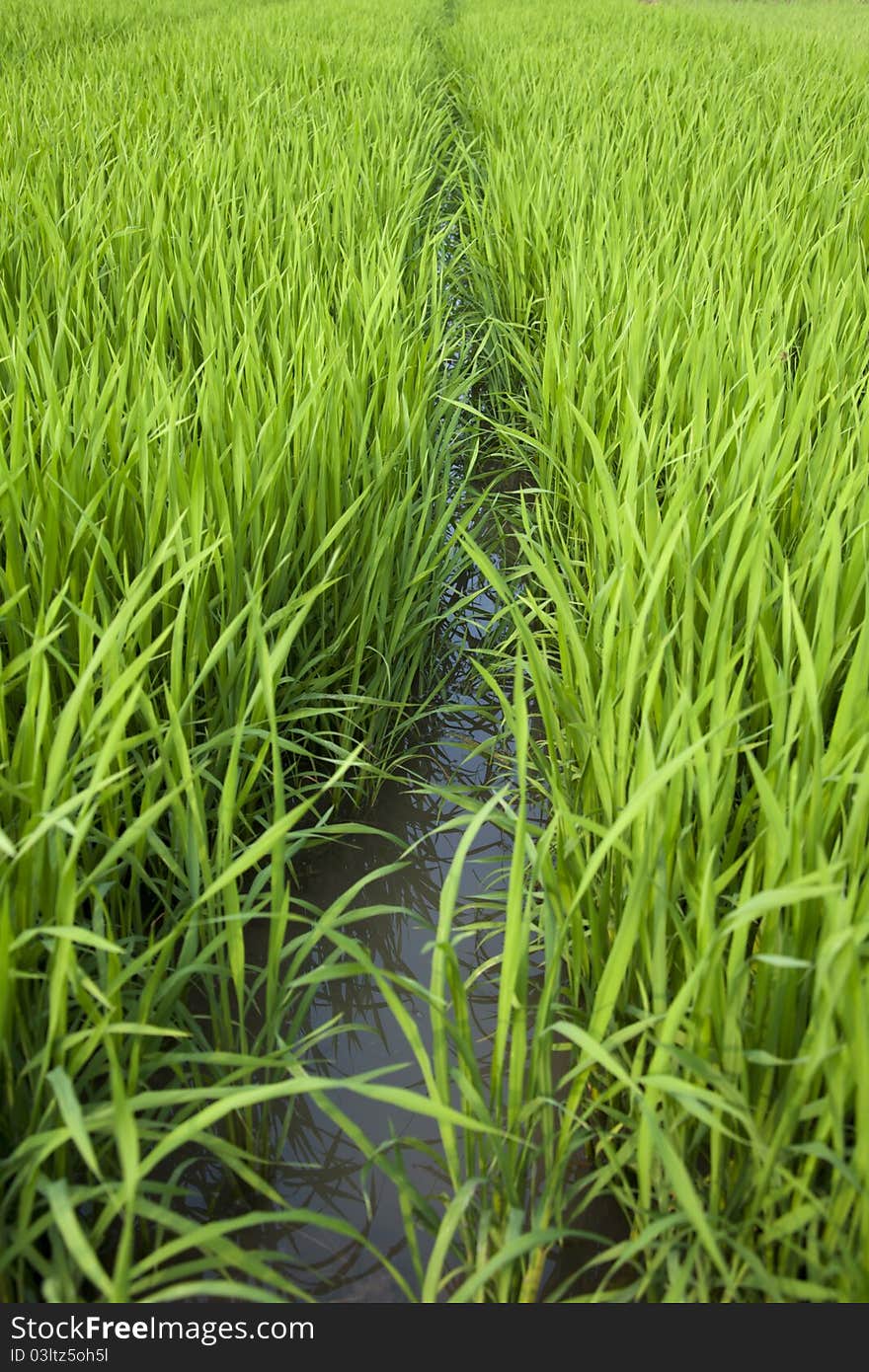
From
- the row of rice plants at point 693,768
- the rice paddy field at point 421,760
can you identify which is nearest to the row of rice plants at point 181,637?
the rice paddy field at point 421,760

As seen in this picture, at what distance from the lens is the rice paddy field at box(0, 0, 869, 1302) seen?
77cm

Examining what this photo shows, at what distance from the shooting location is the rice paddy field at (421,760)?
77 cm

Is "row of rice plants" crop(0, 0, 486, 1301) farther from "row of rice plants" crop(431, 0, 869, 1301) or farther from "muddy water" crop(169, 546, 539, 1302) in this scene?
"row of rice plants" crop(431, 0, 869, 1301)

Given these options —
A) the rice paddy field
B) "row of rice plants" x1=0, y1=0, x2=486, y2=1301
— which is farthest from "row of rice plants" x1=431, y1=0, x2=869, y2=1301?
"row of rice plants" x1=0, y1=0, x2=486, y2=1301

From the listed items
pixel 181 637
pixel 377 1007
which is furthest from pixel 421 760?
pixel 181 637

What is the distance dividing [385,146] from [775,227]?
1.55 metres

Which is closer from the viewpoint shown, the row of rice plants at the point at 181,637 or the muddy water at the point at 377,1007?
the row of rice plants at the point at 181,637

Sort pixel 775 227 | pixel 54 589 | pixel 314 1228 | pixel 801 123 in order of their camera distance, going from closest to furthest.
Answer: pixel 314 1228 → pixel 54 589 → pixel 775 227 → pixel 801 123

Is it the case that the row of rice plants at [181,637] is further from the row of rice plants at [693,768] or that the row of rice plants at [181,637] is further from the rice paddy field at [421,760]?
the row of rice plants at [693,768]

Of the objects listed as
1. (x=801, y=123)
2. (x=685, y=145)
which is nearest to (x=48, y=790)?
(x=685, y=145)

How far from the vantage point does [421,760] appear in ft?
5.11

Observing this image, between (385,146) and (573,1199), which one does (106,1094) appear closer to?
(573,1199)

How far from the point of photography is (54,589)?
1226 millimetres

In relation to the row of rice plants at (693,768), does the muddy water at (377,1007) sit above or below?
below
